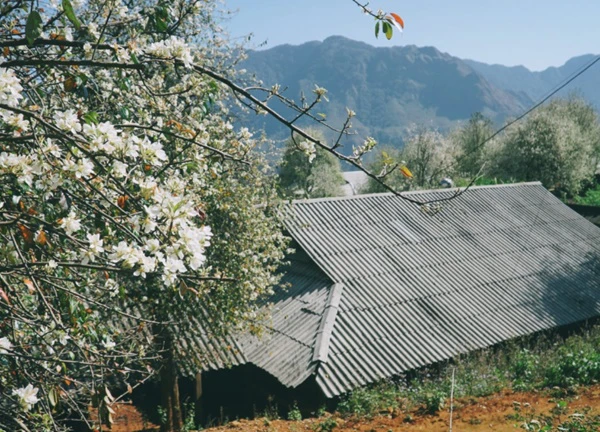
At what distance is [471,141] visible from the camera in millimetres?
57656

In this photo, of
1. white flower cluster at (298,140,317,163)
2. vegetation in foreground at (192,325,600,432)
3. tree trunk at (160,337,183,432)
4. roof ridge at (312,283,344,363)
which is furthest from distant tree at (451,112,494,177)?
white flower cluster at (298,140,317,163)

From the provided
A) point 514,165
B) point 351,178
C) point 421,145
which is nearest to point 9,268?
point 514,165

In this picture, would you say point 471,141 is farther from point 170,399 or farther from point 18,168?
point 18,168

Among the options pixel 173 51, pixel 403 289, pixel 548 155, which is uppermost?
pixel 548 155

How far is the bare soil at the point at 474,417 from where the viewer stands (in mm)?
7809

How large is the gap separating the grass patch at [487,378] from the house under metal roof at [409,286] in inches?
15.1

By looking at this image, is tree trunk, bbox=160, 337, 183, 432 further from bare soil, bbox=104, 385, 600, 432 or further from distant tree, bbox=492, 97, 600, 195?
distant tree, bbox=492, 97, 600, 195

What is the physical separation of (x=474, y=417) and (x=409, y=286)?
26.4 feet

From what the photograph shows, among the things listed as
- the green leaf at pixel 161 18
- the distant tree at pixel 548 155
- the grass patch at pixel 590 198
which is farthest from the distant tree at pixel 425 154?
the green leaf at pixel 161 18

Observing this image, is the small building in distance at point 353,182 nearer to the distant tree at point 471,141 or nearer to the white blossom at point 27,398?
the distant tree at point 471,141

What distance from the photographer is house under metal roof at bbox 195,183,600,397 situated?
13453 millimetres

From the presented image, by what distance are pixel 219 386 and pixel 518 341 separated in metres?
8.60


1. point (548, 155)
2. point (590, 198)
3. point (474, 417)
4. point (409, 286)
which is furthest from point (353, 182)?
point (474, 417)

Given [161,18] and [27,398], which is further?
[161,18]
